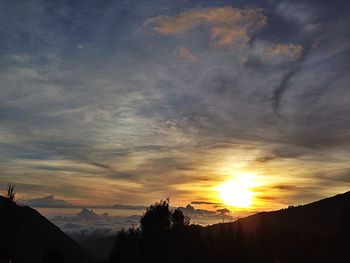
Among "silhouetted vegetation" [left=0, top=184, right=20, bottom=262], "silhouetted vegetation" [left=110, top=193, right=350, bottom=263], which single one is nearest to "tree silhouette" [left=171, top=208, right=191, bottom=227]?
"silhouetted vegetation" [left=110, top=193, right=350, bottom=263]

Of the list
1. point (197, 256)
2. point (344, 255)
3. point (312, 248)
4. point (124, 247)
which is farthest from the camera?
point (312, 248)

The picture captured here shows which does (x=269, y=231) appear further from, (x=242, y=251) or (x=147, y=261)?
(x=147, y=261)

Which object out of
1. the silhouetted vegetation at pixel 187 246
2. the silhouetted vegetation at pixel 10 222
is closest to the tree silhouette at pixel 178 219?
the silhouetted vegetation at pixel 187 246

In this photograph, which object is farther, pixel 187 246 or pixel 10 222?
pixel 187 246

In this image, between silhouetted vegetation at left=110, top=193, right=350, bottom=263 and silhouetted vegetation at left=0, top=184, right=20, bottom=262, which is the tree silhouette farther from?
silhouetted vegetation at left=0, top=184, right=20, bottom=262

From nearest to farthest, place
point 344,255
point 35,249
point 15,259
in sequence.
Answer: point 15,259 → point 344,255 → point 35,249

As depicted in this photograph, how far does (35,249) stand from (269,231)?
342 feet

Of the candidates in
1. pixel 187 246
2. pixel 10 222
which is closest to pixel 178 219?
pixel 187 246

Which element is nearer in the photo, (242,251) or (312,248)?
(312,248)

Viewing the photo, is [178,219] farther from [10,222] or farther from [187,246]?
[10,222]

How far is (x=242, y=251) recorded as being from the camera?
128 metres

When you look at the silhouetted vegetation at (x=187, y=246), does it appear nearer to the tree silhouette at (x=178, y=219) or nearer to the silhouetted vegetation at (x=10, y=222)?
the tree silhouette at (x=178, y=219)

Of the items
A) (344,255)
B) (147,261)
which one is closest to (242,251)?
(344,255)

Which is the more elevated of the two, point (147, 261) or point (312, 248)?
point (312, 248)
